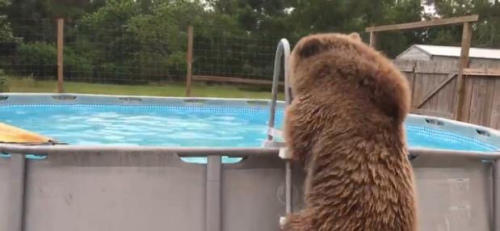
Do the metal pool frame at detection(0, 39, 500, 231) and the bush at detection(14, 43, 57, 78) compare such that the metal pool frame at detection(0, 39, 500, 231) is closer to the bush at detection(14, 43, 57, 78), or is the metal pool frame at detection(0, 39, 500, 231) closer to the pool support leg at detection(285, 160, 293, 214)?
the pool support leg at detection(285, 160, 293, 214)

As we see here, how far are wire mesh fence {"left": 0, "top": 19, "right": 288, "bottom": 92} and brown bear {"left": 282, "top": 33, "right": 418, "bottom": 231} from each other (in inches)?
507

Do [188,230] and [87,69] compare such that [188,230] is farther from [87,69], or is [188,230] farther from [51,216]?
[87,69]

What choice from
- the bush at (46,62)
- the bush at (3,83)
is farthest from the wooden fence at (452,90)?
the bush at (46,62)

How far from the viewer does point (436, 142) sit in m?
6.22

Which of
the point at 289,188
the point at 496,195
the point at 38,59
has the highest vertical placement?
the point at 38,59

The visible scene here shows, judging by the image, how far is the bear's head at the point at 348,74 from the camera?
1868mm

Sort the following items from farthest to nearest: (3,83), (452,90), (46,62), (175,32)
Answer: (175,32) → (46,62) → (3,83) → (452,90)

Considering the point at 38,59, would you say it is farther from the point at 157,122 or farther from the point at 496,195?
the point at 496,195

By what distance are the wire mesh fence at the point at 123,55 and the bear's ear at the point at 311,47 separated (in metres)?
12.8

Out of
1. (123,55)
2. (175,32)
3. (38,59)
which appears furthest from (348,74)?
(175,32)

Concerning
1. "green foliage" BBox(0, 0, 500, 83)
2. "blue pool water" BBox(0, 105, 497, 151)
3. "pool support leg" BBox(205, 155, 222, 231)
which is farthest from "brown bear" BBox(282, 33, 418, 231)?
"green foliage" BBox(0, 0, 500, 83)

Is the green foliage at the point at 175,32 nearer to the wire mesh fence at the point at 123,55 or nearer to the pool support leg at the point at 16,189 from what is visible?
the wire mesh fence at the point at 123,55

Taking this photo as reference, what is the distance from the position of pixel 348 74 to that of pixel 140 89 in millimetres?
13687

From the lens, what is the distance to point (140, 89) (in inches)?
598
